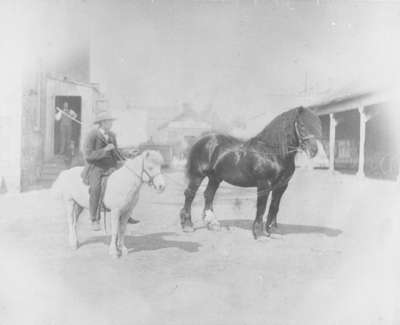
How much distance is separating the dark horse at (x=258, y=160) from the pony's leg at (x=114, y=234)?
2.69ft

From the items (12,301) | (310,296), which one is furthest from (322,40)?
(12,301)

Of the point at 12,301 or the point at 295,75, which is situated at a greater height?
the point at 295,75

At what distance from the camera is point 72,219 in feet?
13.6

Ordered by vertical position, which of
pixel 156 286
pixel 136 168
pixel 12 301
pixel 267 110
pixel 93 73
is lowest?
pixel 12 301

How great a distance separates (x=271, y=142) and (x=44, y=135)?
105 inches

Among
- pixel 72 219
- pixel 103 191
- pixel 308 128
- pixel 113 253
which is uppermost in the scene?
pixel 308 128

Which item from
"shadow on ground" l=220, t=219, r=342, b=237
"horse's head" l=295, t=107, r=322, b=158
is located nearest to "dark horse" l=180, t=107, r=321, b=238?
"horse's head" l=295, t=107, r=322, b=158

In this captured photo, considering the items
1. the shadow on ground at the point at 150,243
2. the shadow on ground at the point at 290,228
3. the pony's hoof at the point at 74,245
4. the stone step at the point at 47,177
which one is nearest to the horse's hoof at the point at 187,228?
the shadow on ground at the point at 150,243

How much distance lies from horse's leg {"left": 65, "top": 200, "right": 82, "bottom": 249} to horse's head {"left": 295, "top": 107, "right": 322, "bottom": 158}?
2.67 m

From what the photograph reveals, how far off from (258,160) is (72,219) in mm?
2315

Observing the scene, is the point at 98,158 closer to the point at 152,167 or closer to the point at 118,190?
the point at 118,190

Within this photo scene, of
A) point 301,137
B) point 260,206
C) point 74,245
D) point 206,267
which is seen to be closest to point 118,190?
point 74,245

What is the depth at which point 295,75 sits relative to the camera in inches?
178

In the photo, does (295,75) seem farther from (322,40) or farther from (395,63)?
(395,63)
